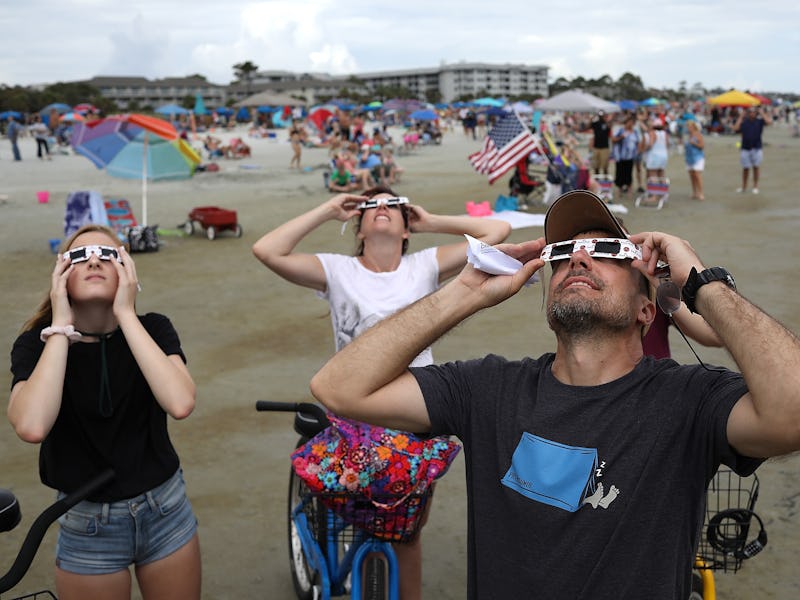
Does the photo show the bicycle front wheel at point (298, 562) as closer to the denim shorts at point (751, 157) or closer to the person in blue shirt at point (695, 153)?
the person in blue shirt at point (695, 153)

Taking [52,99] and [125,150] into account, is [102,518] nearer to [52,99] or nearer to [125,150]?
[125,150]

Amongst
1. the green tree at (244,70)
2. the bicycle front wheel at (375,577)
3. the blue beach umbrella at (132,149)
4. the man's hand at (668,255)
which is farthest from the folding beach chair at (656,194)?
the green tree at (244,70)

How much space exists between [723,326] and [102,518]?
7.05 ft

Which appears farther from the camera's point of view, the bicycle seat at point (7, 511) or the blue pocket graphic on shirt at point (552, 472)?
the bicycle seat at point (7, 511)

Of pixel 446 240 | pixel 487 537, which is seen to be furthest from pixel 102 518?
pixel 446 240

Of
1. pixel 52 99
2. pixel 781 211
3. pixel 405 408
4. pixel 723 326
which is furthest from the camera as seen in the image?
pixel 52 99

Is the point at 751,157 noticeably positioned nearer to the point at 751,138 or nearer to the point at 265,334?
the point at 751,138

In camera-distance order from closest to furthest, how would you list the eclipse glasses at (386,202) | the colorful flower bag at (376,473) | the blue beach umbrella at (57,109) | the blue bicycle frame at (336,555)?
the colorful flower bag at (376,473)
the blue bicycle frame at (336,555)
the eclipse glasses at (386,202)
the blue beach umbrella at (57,109)

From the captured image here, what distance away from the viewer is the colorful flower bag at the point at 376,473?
289 cm

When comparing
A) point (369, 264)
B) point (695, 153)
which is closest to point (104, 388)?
point (369, 264)

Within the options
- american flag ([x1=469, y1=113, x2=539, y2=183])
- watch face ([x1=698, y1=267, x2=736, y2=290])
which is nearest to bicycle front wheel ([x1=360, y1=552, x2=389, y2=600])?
watch face ([x1=698, y1=267, x2=736, y2=290])

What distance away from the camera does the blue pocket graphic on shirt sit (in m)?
1.96

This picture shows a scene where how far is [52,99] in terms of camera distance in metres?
77.4

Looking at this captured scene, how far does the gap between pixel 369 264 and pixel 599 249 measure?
1.78 metres
